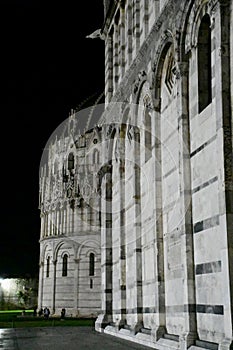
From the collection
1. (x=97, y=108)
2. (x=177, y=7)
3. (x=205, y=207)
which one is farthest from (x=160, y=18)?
(x=97, y=108)

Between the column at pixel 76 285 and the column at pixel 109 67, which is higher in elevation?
the column at pixel 109 67

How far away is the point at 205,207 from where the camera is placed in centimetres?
1075

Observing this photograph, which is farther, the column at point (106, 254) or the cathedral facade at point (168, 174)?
the column at point (106, 254)

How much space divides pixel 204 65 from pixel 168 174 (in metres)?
3.28

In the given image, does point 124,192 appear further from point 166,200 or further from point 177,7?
point 177,7

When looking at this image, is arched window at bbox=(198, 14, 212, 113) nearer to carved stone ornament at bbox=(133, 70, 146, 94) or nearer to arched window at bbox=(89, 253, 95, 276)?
carved stone ornament at bbox=(133, 70, 146, 94)

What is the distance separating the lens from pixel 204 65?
11695 mm

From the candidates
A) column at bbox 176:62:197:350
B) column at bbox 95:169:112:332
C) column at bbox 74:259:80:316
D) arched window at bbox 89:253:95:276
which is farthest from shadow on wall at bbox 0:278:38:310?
column at bbox 176:62:197:350

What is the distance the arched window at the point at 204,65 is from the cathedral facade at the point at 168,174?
0.07 feet

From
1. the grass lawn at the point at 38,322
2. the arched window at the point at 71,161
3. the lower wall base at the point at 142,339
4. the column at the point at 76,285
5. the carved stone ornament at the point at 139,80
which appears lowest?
the grass lawn at the point at 38,322

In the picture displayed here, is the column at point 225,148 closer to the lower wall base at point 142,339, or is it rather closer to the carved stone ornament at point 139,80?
the lower wall base at point 142,339

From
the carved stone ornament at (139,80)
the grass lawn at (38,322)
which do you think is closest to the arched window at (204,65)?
the carved stone ornament at (139,80)

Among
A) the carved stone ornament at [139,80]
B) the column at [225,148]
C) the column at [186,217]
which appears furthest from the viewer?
the carved stone ornament at [139,80]

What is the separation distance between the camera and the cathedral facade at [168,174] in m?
10.0
